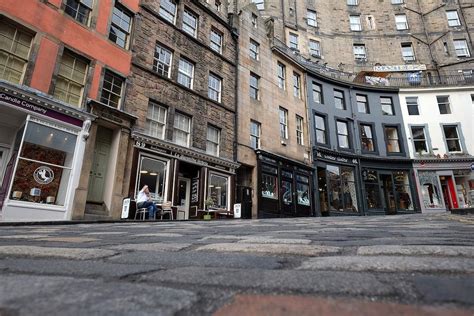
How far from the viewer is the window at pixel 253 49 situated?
19.5m

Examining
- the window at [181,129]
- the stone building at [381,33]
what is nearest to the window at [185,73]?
the window at [181,129]

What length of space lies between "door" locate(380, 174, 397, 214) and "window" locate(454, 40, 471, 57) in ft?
53.1

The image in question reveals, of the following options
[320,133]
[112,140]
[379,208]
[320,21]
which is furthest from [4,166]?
[320,21]

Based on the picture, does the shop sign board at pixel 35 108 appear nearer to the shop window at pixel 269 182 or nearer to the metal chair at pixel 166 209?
the metal chair at pixel 166 209

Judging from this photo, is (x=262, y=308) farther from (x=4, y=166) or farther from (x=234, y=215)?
(x=234, y=215)

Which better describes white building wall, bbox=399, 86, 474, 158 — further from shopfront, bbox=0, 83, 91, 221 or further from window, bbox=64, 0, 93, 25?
shopfront, bbox=0, 83, 91, 221

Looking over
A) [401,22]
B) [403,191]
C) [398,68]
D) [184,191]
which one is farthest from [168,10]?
[401,22]

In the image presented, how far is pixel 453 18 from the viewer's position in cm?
3042

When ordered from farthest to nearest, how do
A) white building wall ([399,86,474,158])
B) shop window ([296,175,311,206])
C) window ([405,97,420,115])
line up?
window ([405,97,420,115])
white building wall ([399,86,474,158])
shop window ([296,175,311,206])

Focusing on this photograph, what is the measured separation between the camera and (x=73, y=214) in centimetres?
1001

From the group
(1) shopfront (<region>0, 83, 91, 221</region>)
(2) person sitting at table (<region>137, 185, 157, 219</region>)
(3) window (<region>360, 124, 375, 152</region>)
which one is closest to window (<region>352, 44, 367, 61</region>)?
(3) window (<region>360, 124, 375, 152</region>)

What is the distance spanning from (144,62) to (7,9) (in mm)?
5036

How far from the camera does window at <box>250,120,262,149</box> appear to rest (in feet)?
57.5

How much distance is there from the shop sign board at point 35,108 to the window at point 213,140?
620cm
